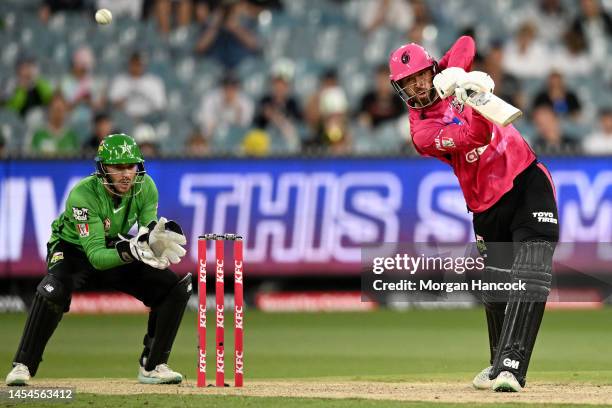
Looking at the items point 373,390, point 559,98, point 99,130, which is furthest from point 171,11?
point 373,390

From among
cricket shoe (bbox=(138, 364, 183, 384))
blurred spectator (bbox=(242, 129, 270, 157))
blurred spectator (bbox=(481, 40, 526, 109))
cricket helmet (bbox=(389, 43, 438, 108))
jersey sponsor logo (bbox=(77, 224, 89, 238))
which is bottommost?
cricket shoe (bbox=(138, 364, 183, 384))

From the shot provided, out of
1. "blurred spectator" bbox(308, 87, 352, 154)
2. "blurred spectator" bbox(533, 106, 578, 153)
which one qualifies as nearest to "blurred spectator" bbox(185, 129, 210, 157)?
"blurred spectator" bbox(308, 87, 352, 154)

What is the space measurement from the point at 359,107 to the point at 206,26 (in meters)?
2.89

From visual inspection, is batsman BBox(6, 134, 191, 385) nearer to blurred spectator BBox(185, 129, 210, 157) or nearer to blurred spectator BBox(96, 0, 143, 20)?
blurred spectator BBox(185, 129, 210, 157)

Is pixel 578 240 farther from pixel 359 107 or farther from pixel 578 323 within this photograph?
pixel 359 107

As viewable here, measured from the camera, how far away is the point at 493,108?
26.4 feet

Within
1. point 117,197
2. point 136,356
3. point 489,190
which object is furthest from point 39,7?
point 489,190

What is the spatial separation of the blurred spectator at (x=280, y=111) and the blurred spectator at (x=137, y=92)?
156 cm

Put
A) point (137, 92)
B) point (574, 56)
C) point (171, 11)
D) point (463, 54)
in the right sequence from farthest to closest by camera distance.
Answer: point (171, 11) < point (574, 56) < point (137, 92) < point (463, 54)

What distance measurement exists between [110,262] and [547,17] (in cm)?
1209

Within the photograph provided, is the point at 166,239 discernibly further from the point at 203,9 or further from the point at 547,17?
the point at 547,17

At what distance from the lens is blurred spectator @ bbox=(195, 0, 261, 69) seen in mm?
19172

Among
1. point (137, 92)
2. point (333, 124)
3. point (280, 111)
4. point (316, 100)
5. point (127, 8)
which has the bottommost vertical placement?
point (333, 124)

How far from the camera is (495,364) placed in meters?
8.48
